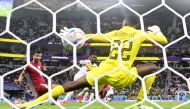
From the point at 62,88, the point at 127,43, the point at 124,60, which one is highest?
the point at 127,43

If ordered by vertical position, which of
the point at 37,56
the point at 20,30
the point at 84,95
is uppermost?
the point at 20,30

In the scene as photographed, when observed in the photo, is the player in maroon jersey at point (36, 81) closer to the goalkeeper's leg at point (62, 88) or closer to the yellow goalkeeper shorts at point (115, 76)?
the yellow goalkeeper shorts at point (115, 76)

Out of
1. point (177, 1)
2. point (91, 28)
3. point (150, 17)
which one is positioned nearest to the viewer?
point (177, 1)

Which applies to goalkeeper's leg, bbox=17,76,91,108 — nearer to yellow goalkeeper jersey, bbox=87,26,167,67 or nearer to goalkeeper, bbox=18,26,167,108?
goalkeeper, bbox=18,26,167,108

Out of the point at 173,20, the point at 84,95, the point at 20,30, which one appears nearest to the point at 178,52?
the point at 173,20

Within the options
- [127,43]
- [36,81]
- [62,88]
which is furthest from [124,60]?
[36,81]

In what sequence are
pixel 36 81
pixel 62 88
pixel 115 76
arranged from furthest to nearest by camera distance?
pixel 36 81 → pixel 115 76 → pixel 62 88

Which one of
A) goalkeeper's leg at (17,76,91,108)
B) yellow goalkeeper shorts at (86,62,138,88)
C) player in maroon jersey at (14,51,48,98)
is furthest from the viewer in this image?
player in maroon jersey at (14,51,48,98)

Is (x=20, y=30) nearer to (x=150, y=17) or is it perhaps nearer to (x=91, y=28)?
(x=91, y=28)

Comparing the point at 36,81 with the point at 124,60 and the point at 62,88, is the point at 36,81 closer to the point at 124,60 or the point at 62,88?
the point at 124,60

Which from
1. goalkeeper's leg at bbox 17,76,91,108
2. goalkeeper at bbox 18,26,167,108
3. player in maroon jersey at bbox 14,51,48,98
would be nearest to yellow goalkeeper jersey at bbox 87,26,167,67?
goalkeeper at bbox 18,26,167,108

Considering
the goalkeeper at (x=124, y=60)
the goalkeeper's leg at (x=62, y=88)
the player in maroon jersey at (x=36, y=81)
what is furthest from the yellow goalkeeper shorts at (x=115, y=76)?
the player in maroon jersey at (x=36, y=81)

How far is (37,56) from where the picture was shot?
490 cm

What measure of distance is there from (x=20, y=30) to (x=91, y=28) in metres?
2.70
